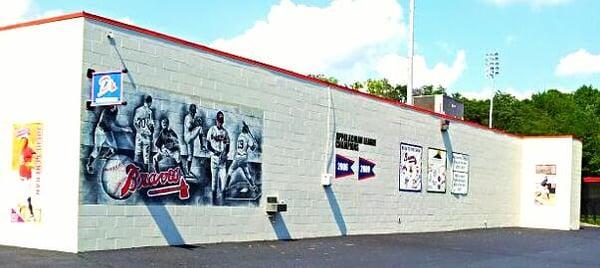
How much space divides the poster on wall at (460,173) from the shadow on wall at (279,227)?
10206 millimetres

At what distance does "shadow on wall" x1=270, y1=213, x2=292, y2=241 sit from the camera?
17.9m

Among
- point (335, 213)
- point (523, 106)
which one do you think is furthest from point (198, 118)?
point (523, 106)

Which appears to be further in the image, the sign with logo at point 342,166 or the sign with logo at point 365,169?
the sign with logo at point 365,169

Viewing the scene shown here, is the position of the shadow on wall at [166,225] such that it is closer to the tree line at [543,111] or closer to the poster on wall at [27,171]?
the poster on wall at [27,171]

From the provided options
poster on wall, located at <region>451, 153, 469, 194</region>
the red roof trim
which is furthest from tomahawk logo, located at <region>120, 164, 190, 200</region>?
poster on wall, located at <region>451, 153, 469, 194</region>

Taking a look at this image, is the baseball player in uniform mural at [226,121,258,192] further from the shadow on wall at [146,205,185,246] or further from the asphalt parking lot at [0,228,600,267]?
the shadow on wall at [146,205,185,246]

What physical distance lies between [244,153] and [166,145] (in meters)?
2.45

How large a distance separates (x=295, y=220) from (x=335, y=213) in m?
1.91

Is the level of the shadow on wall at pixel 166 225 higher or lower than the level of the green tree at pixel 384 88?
lower

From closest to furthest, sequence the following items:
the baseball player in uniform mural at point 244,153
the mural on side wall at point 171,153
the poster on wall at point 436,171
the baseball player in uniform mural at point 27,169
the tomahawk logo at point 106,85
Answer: the tomahawk logo at point 106,85
the mural on side wall at point 171,153
the baseball player in uniform mural at point 27,169
the baseball player in uniform mural at point 244,153
the poster on wall at point 436,171

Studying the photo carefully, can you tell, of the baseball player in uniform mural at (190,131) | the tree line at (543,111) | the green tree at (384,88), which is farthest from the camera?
the green tree at (384,88)

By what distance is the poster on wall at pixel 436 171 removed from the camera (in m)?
25.2

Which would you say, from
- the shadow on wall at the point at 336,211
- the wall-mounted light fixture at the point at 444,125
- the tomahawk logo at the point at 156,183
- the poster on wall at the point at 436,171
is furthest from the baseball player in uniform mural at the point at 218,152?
the wall-mounted light fixture at the point at 444,125

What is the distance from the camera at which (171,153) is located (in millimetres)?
14992
